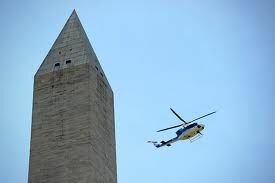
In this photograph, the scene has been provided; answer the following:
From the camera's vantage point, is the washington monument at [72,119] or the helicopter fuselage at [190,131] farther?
the helicopter fuselage at [190,131]

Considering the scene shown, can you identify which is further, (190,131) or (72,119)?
(190,131)

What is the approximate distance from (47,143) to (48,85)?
361cm

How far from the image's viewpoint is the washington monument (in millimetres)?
29047

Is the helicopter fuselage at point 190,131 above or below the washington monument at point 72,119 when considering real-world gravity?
above

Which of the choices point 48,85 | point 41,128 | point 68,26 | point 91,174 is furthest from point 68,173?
point 68,26

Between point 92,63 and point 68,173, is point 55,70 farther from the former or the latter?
point 68,173

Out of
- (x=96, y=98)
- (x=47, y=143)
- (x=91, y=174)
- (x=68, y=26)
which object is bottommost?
(x=91, y=174)

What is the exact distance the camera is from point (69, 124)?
1190 inches

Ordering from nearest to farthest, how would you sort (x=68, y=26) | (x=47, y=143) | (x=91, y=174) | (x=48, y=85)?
(x=91, y=174)
(x=47, y=143)
(x=48, y=85)
(x=68, y=26)

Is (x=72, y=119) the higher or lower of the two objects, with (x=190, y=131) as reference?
lower

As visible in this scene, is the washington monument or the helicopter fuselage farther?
the helicopter fuselage

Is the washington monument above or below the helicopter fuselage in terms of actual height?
below

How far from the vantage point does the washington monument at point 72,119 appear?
29047 mm

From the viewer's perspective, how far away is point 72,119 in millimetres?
30328
